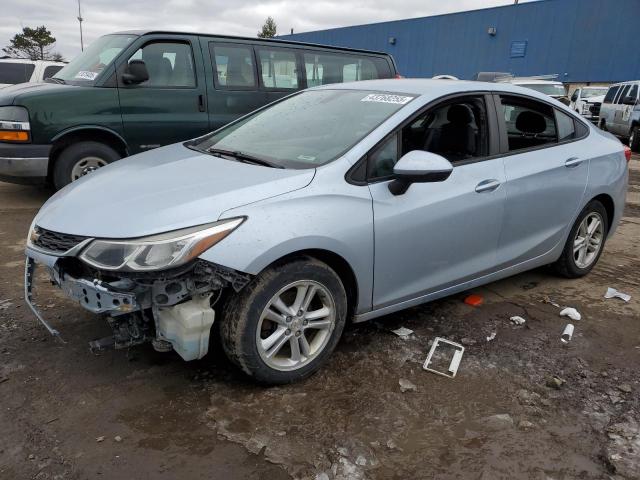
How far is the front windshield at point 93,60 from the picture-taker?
5.90 meters

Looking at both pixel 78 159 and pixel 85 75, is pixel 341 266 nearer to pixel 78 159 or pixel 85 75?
pixel 78 159

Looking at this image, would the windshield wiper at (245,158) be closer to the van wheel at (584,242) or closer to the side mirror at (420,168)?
the side mirror at (420,168)

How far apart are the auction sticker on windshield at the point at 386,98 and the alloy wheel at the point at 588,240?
1961 millimetres

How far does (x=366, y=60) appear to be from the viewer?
7641 mm

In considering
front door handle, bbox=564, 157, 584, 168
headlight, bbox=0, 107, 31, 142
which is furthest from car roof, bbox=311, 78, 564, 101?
headlight, bbox=0, 107, 31, 142

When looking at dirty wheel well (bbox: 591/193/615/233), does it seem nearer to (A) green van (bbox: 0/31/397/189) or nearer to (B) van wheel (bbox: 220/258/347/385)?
(B) van wheel (bbox: 220/258/347/385)

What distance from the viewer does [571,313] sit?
12.3 ft

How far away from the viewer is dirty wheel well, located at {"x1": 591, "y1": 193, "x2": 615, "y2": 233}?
4.26m

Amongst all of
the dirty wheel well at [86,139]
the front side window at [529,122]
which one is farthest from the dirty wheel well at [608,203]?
the dirty wheel well at [86,139]

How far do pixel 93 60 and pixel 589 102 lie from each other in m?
17.8

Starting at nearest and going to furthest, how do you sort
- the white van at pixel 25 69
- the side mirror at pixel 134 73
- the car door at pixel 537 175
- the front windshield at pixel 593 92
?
the car door at pixel 537 175, the side mirror at pixel 134 73, the white van at pixel 25 69, the front windshield at pixel 593 92

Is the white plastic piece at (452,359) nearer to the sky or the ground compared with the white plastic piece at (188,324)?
nearer to the ground

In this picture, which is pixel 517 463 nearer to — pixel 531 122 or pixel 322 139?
pixel 322 139

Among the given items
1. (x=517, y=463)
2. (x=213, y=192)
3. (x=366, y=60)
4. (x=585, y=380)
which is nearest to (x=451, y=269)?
(x=585, y=380)
